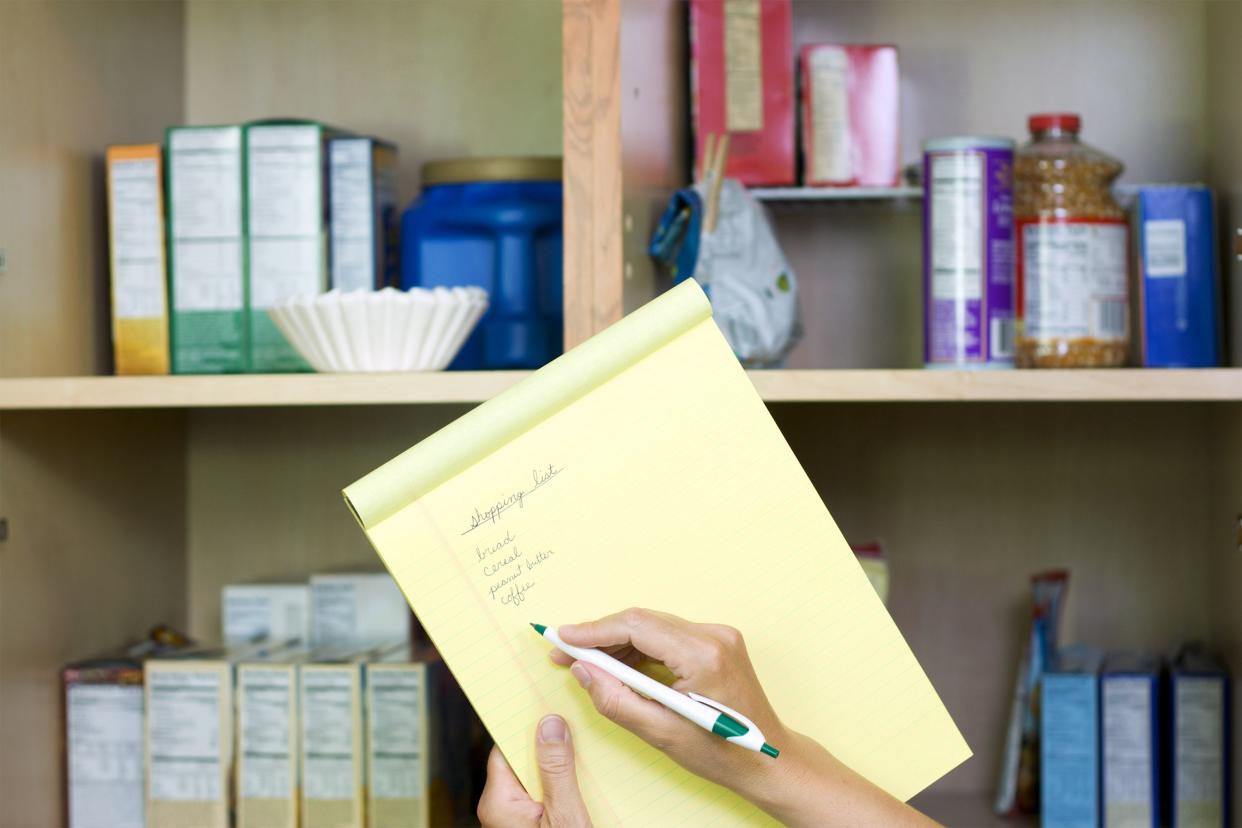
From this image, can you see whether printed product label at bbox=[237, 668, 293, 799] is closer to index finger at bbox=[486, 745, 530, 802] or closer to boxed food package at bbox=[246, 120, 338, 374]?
boxed food package at bbox=[246, 120, 338, 374]

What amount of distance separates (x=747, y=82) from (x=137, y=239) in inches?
25.0

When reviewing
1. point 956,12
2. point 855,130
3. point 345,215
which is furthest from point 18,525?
point 956,12

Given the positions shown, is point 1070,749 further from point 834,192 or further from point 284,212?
point 284,212

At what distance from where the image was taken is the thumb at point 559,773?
76 centimetres

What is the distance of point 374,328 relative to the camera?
1.12 meters

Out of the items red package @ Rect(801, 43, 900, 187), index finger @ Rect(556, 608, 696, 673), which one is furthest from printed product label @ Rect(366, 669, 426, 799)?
red package @ Rect(801, 43, 900, 187)

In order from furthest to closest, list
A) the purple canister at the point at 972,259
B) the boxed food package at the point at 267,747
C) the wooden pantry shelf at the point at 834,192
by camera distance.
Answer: the wooden pantry shelf at the point at 834,192
the boxed food package at the point at 267,747
the purple canister at the point at 972,259

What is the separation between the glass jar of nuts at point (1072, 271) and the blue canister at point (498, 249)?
46 cm

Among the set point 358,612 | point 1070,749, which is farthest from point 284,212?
point 1070,749

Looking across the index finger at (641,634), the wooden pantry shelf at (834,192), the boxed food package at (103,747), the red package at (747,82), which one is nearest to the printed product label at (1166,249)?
the wooden pantry shelf at (834,192)

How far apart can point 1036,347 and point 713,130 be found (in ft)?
1.36

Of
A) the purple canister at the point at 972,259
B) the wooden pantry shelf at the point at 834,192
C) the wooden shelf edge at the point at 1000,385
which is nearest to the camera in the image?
the wooden shelf edge at the point at 1000,385

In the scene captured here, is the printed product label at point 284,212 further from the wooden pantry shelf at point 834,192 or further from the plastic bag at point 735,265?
the wooden pantry shelf at point 834,192

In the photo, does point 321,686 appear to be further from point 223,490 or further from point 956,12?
point 956,12
